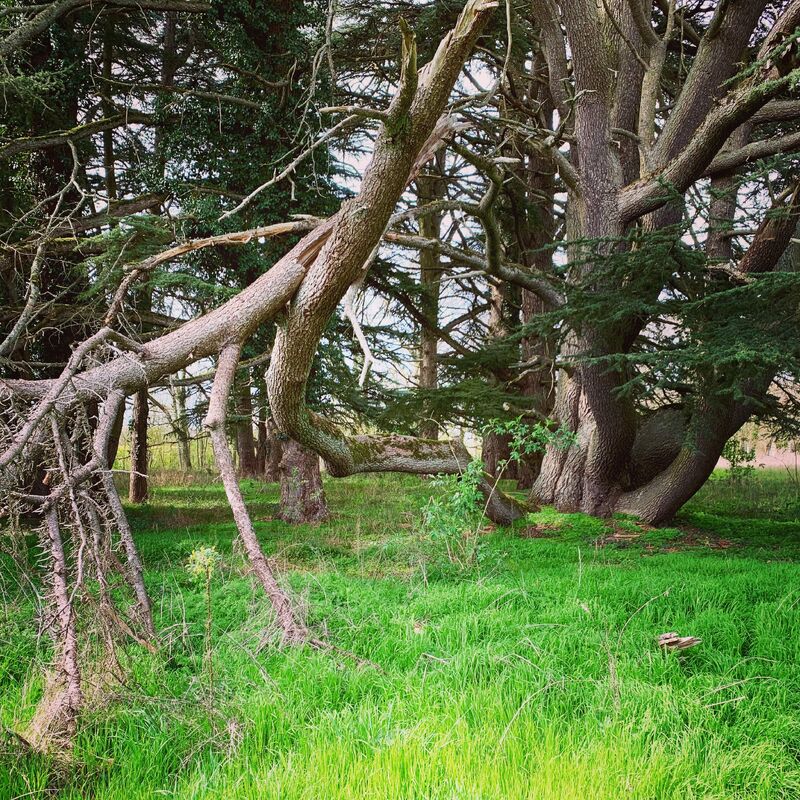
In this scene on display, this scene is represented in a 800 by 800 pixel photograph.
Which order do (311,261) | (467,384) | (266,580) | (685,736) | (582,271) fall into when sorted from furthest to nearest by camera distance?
(467,384) < (582,271) < (311,261) < (266,580) < (685,736)

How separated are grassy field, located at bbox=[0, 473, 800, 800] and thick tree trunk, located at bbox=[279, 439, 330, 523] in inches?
143

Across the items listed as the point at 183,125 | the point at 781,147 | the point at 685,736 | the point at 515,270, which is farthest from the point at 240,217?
the point at 685,736

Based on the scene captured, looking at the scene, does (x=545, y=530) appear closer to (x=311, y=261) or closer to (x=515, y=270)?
(x=515, y=270)

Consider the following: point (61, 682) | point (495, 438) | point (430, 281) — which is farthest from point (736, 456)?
point (61, 682)

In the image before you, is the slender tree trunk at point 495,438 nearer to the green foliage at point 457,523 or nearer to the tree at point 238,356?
the green foliage at point 457,523

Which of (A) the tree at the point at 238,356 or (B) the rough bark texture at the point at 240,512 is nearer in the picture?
(A) the tree at the point at 238,356

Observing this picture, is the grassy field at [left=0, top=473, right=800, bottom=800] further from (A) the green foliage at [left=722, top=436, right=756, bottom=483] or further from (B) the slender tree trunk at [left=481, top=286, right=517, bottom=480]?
(B) the slender tree trunk at [left=481, top=286, right=517, bottom=480]

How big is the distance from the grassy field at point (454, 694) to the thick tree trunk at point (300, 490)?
3.63m

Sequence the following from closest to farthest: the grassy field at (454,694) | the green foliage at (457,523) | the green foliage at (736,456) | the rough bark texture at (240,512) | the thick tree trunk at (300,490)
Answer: the grassy field at (454,694) < the rough bark texture at (240,512) < the green foliage at (457,523) < the thick tree trunk at (300,490) < the green foliage at (736,456)

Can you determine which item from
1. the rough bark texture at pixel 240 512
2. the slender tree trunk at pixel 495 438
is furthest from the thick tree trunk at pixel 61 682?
the slender tree trunk at pixel 495 438

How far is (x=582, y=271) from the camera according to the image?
8633 millimetres

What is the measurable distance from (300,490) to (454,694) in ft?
21.4

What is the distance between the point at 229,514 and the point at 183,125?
18.9 ft

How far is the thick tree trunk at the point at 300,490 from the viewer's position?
9.26 metres
